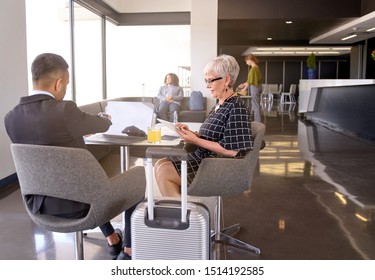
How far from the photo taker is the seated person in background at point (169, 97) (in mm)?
8312

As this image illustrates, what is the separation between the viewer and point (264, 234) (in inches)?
118

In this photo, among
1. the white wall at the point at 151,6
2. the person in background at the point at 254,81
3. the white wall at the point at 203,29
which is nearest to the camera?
the person in background at the point at 254,81

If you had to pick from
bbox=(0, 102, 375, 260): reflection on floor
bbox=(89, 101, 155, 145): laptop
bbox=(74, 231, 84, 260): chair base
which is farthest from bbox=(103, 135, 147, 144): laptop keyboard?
bbox=(0, 102, 375, 260): reflection on floor

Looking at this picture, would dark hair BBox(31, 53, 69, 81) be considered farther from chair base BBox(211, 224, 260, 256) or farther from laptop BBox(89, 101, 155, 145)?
chair base BBox(211, 224, 260, 256)

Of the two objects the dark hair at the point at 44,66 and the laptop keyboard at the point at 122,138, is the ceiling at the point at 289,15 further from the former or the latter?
the dark hair at the point at 44,66

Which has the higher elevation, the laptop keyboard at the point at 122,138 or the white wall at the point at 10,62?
the white wall at the point at 10,62

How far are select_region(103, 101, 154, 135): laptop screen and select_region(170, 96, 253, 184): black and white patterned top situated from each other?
1.15ft

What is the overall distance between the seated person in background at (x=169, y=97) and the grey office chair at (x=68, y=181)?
640 cm

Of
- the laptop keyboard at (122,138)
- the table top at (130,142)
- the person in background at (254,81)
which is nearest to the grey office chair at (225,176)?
the table top at (130,142)

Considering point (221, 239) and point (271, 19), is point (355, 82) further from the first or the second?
point (221, 239)

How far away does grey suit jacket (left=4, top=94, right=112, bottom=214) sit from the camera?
6.01 feet

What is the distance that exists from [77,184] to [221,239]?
1411mm

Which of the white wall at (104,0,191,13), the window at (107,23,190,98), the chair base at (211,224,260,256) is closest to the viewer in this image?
the chair base at (211,224,260,256)
